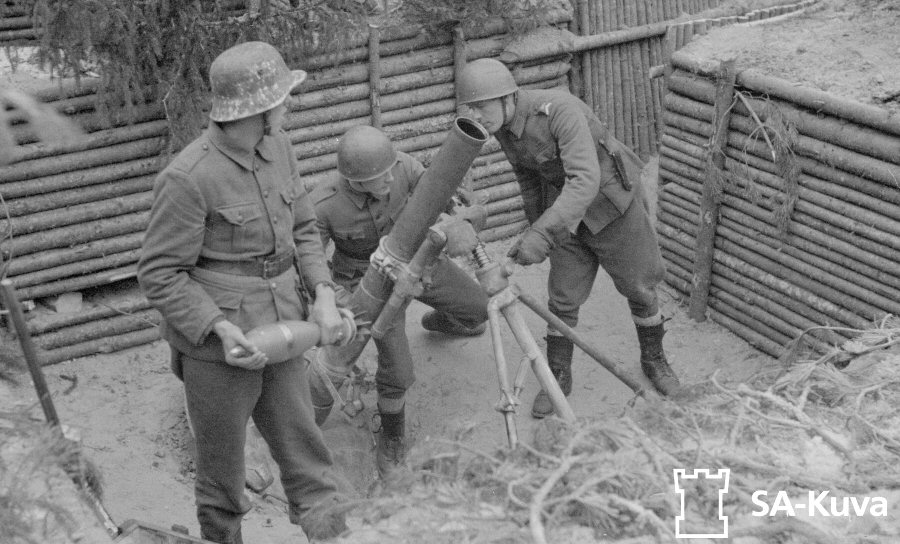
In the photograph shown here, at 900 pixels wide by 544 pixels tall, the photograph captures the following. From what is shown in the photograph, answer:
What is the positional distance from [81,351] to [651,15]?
5.82 metres

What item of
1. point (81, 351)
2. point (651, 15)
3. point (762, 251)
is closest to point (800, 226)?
point (762, 251)

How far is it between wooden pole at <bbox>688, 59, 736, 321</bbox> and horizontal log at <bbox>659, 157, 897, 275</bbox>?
110 millimetres

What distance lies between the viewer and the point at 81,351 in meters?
6.71

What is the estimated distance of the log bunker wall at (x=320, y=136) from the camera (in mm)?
6492

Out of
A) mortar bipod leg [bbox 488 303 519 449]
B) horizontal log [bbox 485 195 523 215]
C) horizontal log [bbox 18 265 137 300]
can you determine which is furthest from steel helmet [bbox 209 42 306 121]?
horizontal log [bbox 485 195 523 215]

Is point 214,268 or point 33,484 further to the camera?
point 214,268

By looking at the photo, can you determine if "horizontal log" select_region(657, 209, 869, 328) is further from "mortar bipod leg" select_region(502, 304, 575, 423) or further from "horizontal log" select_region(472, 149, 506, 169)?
"mortar bipod leg" select_region(502, 304, 575, 423)

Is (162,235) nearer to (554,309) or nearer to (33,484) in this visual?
(33,484)

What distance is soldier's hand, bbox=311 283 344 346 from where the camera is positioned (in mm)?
4297

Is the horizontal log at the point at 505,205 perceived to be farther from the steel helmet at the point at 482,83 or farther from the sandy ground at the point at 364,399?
the steel helmet at the point at 482,83

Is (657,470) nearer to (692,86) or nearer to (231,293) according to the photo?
(231,293)

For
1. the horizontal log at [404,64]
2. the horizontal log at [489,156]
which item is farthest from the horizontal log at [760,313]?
the horizontal log at [404,64]

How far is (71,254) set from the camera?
6.60 meters

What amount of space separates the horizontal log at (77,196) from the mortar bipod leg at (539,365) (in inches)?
120
